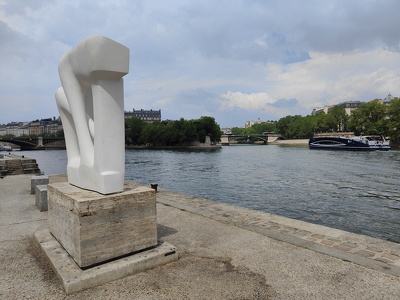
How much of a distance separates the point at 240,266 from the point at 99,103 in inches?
117

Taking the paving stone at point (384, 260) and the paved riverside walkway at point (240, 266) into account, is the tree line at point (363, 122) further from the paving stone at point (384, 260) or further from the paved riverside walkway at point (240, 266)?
the paving stone at point (384, 260)

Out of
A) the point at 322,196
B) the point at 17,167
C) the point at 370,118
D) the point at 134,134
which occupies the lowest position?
the point at 322,196

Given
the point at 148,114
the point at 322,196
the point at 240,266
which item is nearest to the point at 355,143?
the point at 322,196

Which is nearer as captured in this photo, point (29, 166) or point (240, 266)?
point (240, 266)

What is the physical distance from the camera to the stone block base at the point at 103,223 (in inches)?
148

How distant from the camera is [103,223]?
3.88 metres

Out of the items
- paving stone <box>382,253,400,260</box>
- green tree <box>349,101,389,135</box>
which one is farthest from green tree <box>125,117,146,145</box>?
paving stone <box>382,253,400,260</box>

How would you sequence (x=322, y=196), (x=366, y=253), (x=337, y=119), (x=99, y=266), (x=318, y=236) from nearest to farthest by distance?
(x=99, y=266)
(x=366, y=253)
(x=318, y=236)
(x=322, y=196)
(x=337, y=119)

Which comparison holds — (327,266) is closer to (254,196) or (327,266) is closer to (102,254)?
(102,254)

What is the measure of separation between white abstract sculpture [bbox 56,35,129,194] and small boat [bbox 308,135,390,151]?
191 feet

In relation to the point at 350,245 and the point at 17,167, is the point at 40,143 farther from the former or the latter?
the point at 350,245

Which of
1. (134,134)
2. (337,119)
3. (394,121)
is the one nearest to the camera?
(394,121)

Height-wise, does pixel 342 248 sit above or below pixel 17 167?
below

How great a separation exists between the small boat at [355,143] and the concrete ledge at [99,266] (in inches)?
2287
